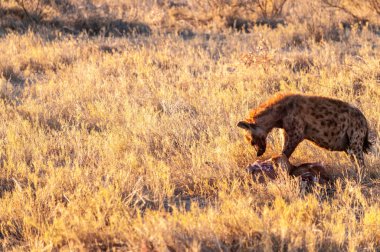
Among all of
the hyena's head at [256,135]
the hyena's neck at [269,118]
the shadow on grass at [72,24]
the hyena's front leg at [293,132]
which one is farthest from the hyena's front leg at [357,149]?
the shadow on grass at [72,24]

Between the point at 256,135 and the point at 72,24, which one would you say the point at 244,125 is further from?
the point at 72,24

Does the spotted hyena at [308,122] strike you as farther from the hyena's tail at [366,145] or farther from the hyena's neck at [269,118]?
the hyena's tail at [366,145]

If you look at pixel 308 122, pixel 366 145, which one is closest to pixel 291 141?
pixel 308 122

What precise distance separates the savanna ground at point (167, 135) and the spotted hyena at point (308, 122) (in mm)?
363

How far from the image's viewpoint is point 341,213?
4.95 meters

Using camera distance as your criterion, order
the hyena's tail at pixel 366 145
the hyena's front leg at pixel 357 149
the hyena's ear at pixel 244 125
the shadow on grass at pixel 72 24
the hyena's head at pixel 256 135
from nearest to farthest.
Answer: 1. the hyena's ear at pixel 244 125
2. the hyena's head at pixel 256 135
3. the hyena's front leg at pixel 357 149
4. the hyena's tail at pixel 366 145
5. the shadow on grass at pixel 72 24

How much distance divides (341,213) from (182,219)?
4.59 ft

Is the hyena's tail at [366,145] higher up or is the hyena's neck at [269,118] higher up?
the hyena's neck at [269,118]

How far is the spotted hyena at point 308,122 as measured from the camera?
18.7 feet

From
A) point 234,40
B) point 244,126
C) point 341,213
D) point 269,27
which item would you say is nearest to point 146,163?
point 244,126

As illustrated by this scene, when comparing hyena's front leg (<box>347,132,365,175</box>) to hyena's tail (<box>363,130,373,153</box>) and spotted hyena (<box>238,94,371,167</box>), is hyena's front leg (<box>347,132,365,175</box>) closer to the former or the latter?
spotted hyena (<box>238,94,371,167</box>)

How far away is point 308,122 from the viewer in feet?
18.9

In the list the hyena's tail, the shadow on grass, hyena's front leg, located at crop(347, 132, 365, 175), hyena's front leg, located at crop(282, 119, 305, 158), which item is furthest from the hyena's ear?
the shadow on grass

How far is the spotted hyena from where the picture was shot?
571 cm
